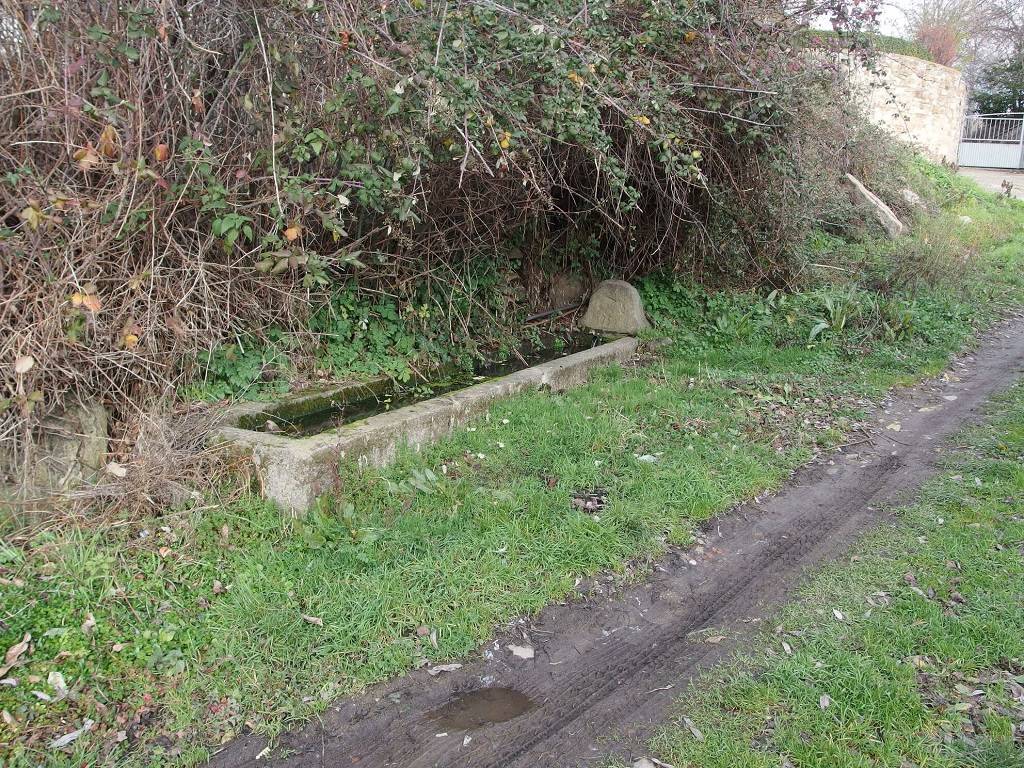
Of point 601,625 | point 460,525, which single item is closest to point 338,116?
point 460,525

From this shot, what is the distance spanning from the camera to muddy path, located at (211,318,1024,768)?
2.97 metres

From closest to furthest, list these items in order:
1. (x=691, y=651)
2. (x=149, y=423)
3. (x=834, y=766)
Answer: (x=834, y=766)
(x=691, y=651)
(x=149, y=423)

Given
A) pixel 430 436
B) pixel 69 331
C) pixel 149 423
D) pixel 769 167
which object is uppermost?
pixel 769 167

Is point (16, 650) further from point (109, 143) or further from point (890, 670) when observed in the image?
point (890, 670)

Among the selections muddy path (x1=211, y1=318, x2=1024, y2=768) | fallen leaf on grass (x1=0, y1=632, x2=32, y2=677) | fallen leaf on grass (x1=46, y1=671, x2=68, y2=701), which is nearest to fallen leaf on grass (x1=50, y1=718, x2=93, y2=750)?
fallen leaf on grass (x1=46, y1=671, x2=68, y2=701)

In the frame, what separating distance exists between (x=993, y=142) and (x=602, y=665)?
100 ft

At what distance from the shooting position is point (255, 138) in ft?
15.7

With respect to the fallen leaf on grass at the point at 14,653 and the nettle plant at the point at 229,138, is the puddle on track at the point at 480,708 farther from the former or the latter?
the nettle plant at the point at 229,138

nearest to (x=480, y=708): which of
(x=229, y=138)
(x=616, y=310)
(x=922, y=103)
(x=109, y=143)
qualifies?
(x=109, y=143)

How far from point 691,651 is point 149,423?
3.37m

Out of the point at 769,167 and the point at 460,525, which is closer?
the point at 460,525

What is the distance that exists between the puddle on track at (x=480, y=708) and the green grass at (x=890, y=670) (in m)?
0.62

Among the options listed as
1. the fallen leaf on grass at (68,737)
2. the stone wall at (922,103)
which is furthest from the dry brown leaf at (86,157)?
the stone wall at (922,103)

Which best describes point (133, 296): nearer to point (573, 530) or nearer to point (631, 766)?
point (573, 530)
